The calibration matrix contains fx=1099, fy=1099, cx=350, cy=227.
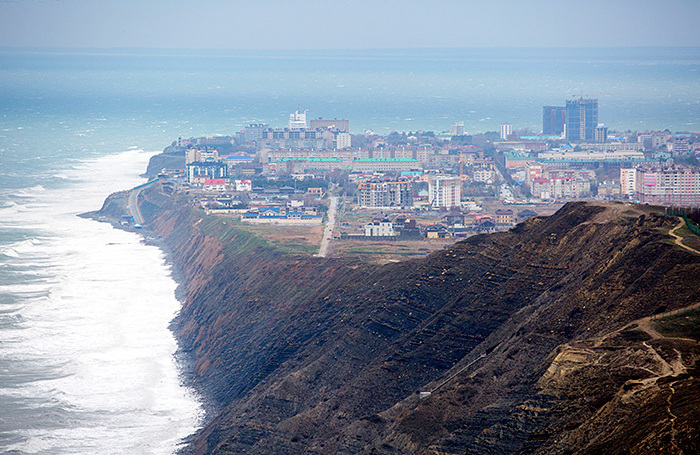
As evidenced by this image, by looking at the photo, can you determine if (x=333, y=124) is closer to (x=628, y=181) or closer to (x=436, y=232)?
(x=628, y=181)

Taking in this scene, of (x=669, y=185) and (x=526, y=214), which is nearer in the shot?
(x=526, y=214)

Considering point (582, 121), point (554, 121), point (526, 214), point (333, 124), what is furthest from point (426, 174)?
point (554, 121)

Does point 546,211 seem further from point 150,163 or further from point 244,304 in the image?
point 150,163

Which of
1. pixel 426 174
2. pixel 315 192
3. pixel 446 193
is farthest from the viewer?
pixel 426 174


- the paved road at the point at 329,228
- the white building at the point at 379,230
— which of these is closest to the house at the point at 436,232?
the white building at the point at 379,230

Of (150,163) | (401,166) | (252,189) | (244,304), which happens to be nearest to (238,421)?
(244,304)

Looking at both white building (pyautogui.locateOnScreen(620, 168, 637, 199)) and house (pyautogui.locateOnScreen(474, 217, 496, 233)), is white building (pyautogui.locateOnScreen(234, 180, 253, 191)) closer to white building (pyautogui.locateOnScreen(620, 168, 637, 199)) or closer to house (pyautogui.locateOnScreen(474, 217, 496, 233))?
house (pyautogui.locateOnScreen(474, 217, 496, 233))

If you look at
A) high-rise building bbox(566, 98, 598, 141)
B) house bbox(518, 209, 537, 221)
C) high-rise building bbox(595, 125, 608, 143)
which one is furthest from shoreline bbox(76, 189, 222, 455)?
high-rise building bbox(566, 98, 598, 141)

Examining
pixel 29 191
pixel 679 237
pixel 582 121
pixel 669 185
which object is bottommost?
pixel 29 191

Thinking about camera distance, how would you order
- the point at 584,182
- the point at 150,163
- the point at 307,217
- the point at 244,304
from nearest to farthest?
the point at 244,304, the point at 307,217, the point at 584,182, the point at 150,163
